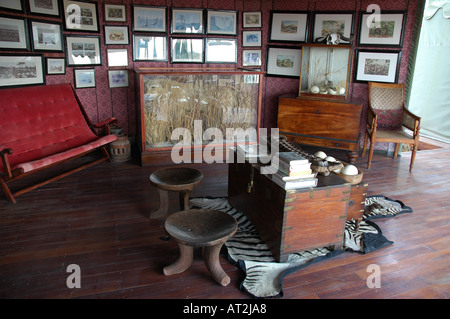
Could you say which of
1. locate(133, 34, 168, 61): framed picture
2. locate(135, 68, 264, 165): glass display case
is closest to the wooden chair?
locate(135, 68, 264, 165): glass display case

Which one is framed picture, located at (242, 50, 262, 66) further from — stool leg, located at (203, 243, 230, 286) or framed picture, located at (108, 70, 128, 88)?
stool leg, located at (203, 243, 230, 286)

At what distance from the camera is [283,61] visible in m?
6.25

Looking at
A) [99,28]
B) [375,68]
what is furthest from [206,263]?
[375,68]

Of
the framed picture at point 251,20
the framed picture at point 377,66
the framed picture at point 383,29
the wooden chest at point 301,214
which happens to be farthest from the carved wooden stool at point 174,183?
the framed picture at point 383,29

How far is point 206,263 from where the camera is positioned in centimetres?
265

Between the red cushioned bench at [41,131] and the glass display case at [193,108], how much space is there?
0.58m

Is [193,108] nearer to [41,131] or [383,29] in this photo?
[41,131]

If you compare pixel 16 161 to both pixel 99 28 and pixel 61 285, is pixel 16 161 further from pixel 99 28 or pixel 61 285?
pixel 99 28

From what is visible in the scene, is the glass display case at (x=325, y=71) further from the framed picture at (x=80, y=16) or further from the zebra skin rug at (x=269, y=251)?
the framed picture at (x=80, y=16)

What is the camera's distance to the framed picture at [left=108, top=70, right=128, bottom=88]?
5594mm

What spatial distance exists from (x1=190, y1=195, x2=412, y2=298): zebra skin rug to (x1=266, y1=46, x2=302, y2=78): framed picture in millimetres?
3088

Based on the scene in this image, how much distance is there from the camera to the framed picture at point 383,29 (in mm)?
5520
